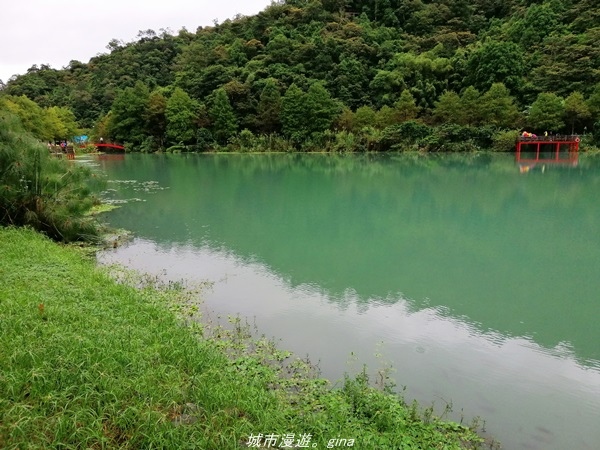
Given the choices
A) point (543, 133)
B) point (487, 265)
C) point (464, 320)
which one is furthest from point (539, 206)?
point (543, 133)

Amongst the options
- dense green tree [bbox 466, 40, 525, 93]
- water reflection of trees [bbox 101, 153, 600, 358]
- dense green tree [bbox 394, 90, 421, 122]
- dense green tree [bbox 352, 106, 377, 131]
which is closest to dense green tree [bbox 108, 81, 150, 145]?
dense green tree [bbox 352, 106, 377, 131]

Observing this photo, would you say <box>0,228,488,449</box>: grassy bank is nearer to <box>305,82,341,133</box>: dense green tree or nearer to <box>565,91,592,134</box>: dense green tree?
<box>565,91,592,134</box>: dense green tree

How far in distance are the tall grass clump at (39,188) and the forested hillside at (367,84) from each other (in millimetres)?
25472

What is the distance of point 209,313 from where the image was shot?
6277 mm

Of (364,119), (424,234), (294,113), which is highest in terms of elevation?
(294,113)

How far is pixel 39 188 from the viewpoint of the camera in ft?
29.0

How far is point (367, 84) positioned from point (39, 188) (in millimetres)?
44355

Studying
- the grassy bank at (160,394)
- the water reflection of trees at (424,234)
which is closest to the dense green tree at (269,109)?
the water reflection of trees at (424,234)

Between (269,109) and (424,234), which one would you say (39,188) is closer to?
(424,234)

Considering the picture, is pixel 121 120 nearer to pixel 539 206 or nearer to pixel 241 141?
pixel 241 141

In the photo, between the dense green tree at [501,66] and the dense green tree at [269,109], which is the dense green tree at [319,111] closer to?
the dense green tree at [269,109]

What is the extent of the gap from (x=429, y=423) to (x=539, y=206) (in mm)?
13067

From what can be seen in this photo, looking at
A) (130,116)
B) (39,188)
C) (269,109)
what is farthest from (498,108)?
(130,116)

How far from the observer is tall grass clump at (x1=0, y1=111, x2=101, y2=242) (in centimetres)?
831
